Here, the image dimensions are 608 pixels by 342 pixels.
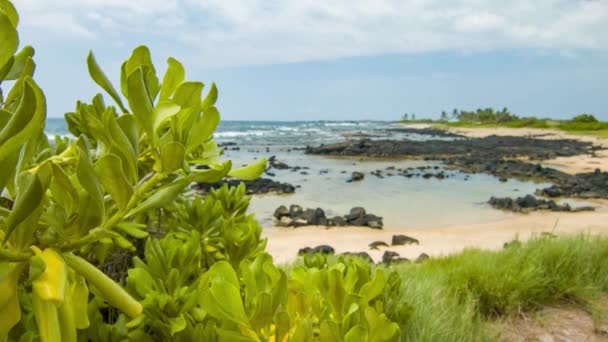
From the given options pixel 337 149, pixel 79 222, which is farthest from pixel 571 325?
pixel 337 149

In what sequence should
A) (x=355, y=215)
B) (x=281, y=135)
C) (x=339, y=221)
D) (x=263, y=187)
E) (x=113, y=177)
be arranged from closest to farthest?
(x=113, y=177) < (x=339, y=221) < (x=355, y=215) < (x=263, y=187) < (x=281, y=135)

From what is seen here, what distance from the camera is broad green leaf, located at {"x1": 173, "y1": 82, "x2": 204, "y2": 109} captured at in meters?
0.75

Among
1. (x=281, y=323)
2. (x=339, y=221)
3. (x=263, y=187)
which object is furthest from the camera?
(x=263, y=187)

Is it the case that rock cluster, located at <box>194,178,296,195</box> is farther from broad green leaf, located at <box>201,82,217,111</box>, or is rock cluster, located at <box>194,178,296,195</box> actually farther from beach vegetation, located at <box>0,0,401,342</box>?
broad green leaf, located at <box>201,82,217,111</box>

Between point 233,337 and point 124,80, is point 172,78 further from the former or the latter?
point 233,337

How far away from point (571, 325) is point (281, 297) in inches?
125

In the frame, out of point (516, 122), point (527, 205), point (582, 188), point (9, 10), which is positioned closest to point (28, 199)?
point (9, 10)

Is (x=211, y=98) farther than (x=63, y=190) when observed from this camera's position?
Yes

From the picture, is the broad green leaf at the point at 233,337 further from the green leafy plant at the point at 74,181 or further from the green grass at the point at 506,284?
the green grass at the point at 506,284

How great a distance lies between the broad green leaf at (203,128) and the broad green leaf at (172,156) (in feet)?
0.22

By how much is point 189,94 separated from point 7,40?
0.26 m

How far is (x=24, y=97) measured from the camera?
1.47 ft

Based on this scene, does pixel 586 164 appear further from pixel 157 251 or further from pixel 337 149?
pixel 157 251

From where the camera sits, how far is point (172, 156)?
2.16 ft
